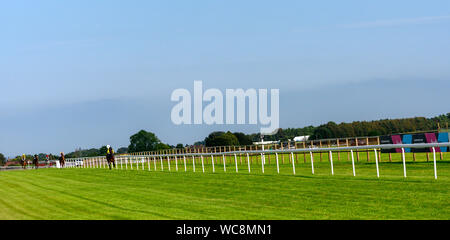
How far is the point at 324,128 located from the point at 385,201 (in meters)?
156

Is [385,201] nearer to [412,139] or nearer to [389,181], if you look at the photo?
[389,181]

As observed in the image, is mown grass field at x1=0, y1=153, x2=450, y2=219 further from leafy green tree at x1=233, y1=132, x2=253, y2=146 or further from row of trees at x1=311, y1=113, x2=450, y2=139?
row of trees at x1=311, y1=113, x2=450, y2=139

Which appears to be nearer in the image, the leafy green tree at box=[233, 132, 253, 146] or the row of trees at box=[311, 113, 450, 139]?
the leafy green tree at box=[233, 132, 253, 146]

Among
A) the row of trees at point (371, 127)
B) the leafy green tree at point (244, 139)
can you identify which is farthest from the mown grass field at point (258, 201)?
the row of trees at point (371, 127)

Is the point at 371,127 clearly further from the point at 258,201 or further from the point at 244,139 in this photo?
the point at 258,201

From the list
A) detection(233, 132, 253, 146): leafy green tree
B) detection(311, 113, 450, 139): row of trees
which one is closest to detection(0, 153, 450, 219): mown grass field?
detection(233, 132, 253, 146): leafy green tree

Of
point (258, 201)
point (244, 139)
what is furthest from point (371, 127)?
point (258, 201)

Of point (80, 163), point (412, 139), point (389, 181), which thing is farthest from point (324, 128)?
point (389, 181)

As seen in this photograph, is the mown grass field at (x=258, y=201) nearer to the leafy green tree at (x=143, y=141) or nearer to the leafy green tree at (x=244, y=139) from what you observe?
the leafy green tree at (x=244, y=139)

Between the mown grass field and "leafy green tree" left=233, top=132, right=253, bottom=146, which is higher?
"leafy green tree" left=233, top=132, right=253, bottom=146

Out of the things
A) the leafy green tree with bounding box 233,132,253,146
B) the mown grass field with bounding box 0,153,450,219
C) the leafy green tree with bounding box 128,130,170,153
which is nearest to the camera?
the mown grass field with bounding box 0,153,450,219

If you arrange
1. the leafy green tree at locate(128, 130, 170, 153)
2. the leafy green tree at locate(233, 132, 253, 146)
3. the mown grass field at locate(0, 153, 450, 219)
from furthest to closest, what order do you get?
the leafy green tree at locate(128, 130, 170, 153) → the leafy green tree at locate(233, 132, 253, 146) → the mown grass field at locate(0, 153, 450, 219)

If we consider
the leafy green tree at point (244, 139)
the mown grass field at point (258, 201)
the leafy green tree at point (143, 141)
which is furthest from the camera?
the leafy green tree at point (143, 141)

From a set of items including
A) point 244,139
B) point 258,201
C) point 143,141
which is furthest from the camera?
point 143,141
